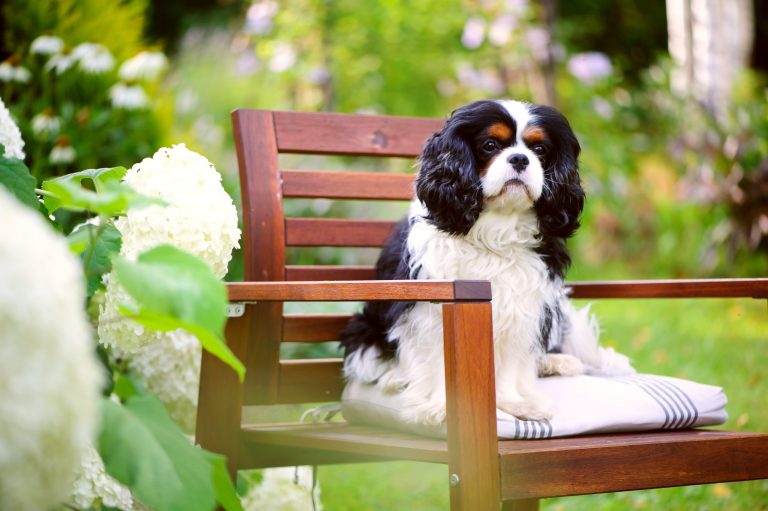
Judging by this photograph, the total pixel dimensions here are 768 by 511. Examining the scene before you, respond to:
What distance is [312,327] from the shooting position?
2543mm

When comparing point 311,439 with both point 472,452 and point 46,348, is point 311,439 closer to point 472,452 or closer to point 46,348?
point 472,452

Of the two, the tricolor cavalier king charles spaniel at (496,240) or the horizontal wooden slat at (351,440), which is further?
the tricolor cavalier king charles spaniel at (496,240)

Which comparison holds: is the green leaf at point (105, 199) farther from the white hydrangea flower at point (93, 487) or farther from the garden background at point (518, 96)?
the garden background at point (518, 96)

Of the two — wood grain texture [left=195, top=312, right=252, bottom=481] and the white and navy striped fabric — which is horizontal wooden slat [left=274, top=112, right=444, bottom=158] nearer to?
wood grain texture [left=195, top=312, right=252, bottom=481]

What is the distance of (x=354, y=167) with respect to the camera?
20.6ft

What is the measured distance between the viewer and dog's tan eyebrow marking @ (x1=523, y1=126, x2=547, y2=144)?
214cm

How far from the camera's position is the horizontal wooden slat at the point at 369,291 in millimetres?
1699

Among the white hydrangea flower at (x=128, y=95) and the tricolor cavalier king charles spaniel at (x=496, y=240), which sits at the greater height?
the white hydrangea flower at (x=128, y=95)

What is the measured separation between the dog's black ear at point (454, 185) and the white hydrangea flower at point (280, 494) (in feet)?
2.62

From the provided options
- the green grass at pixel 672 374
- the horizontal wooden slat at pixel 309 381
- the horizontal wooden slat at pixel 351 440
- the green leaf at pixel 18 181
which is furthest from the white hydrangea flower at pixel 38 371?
the green grass at pixel 672 374

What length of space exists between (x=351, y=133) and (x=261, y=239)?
1.45 feet

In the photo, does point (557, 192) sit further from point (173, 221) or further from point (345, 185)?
point (173, 221)

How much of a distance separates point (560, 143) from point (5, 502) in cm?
163

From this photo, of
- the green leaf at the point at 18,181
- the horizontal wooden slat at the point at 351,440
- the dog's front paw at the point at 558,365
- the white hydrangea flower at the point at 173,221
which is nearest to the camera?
the green leaf at the point at 18,181
